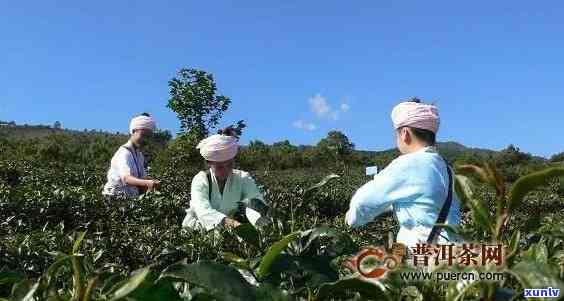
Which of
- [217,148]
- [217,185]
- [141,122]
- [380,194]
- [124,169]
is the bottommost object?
[380,194]

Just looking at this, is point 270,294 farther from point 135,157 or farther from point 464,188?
point 135,157

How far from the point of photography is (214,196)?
431 centimetres

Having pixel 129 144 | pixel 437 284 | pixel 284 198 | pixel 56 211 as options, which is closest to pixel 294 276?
pixel 437 284

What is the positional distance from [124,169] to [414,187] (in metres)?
3.74

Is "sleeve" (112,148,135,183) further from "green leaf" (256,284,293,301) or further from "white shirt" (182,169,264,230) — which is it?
"green leaf" (256,284,293,301)

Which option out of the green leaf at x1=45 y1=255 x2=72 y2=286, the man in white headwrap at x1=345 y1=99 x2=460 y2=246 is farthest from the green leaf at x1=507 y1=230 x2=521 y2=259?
the man in white headwrap at x1=345 y1=99 x2=460 y2=246

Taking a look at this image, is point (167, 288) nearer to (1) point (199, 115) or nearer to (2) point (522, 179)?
(2) point (522, 179)

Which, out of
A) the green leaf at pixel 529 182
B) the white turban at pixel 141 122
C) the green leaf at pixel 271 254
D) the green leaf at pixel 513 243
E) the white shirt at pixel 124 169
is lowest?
the green leaf at pixel 271 254

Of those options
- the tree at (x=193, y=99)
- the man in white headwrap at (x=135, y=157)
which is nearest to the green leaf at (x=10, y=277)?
the man in white headwrap at (x=135, y=157)

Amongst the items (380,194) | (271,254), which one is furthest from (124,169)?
(271,254)

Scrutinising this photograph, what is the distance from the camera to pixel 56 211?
254 inches

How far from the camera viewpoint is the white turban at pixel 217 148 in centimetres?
421

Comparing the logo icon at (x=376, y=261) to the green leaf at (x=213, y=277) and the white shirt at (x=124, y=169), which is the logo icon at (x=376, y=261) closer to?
the green leaf at (x=213, y=277)

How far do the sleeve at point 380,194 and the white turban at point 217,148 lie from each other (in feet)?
5.52
